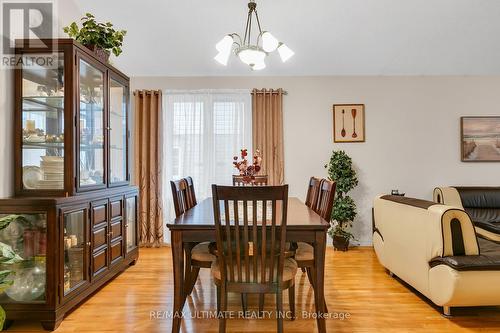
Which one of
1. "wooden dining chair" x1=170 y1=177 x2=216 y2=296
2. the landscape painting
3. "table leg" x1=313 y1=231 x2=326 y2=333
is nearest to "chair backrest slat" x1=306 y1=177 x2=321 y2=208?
"table leg" x1=313 y1=231 x2=326 y2=333

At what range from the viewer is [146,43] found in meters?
3.72

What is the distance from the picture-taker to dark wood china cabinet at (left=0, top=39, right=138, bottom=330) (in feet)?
6.84

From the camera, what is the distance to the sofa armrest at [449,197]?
3791mm

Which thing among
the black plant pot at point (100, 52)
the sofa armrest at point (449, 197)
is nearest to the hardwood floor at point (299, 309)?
the sofa armrest at point (449, 197)

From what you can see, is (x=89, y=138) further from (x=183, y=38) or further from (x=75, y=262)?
(x=183, y=38)

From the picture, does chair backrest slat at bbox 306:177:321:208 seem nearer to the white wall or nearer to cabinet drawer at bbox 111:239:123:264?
the white wall

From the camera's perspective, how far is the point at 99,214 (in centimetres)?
266

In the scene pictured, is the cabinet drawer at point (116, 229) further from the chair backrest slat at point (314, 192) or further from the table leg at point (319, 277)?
the table leg at point (319, 277)

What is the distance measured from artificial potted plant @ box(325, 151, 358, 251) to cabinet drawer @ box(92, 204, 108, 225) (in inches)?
108

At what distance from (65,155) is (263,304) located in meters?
1.96

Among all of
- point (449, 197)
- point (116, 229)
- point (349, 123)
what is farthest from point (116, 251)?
point (449, 197)

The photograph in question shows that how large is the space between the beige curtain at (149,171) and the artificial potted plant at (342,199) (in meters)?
2.46

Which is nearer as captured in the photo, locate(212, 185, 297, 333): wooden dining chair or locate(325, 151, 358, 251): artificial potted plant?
locate(212, 185, 297, 333): wooden dining chair

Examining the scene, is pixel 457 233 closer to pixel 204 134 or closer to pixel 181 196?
pixel 181 196
